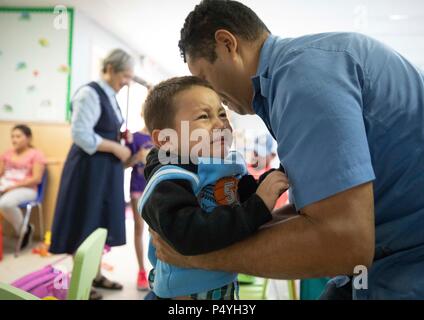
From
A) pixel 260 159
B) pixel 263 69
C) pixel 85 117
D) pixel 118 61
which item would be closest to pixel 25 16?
pixel 118 61

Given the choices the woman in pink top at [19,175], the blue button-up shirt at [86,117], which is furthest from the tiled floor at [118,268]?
the blue button-up shirt at [86,117]

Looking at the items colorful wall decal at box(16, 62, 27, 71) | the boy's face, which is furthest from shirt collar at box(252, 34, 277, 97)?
colorful wall decal at box(16, 62, 27, 71)

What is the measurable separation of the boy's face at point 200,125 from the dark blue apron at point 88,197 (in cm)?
109

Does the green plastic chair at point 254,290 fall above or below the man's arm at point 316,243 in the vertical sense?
below

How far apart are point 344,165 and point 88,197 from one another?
5.08 ft

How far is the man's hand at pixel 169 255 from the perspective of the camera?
25.0 inches

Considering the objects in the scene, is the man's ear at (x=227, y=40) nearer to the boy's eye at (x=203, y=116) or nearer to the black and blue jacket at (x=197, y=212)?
the boy's eye at (x=203, y=116)

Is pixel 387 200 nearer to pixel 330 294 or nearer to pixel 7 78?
pixel 330 294

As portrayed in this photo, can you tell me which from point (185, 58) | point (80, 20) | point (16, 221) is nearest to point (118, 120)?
point (80, 20)

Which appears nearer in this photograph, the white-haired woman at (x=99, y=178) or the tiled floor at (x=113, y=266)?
the white-haired woman at (x=99, y=178)

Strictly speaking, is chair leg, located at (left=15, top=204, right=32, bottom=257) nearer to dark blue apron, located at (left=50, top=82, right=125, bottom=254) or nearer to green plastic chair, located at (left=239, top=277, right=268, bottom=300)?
dark blue apron, located at (left=50, top=82, right=125, bottom=254)

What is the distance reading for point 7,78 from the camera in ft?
7.57

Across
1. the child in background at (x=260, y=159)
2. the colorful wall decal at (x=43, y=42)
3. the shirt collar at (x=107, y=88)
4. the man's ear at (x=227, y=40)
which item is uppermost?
the colorful wall decal at (x=43, y=42)

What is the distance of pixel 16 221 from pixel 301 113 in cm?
308
